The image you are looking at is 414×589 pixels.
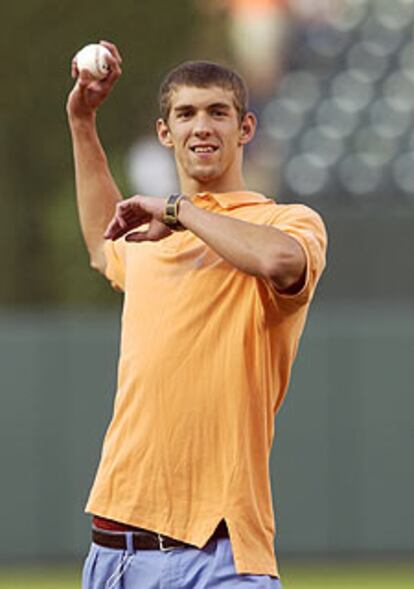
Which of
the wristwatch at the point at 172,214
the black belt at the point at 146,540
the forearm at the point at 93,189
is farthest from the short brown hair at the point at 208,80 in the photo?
the black belt at the point at 146,540

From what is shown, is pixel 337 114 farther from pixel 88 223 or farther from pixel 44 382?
pixel 88 223

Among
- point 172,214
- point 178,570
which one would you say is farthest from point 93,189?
point 178,570

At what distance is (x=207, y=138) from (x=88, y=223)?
0.95 m

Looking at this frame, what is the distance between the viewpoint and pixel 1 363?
14844 mm

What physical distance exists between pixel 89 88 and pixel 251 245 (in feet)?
3.54

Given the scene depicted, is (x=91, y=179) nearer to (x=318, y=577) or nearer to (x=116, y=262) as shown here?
(x=116, y=262)

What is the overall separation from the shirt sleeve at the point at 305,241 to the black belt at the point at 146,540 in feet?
2.02

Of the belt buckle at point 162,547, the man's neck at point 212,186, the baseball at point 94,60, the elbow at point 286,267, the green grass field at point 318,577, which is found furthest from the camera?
the green grass field at point 318,577

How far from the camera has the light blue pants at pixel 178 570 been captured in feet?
19.2

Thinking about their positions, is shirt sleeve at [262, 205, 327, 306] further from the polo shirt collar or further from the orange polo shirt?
the polo shirt collar

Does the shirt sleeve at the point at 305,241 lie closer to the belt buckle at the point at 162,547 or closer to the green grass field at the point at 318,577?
the belt buckle at the point at 162,547

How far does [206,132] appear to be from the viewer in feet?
19.5

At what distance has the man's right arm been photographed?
667 cm

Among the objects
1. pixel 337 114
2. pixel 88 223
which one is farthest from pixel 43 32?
pixel 88 223
